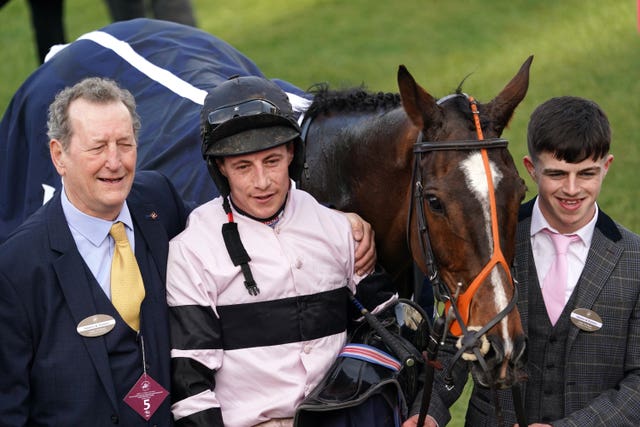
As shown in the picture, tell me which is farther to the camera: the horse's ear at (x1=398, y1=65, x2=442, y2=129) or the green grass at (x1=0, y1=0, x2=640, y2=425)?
the green grass at (x1=0, y1=0, x2=640, y2=425)

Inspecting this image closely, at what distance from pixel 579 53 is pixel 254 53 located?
155 inches

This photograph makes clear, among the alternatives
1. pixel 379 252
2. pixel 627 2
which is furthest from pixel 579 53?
pixel 379 252

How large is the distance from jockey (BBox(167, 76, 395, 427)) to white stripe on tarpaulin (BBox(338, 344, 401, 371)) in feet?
0.22

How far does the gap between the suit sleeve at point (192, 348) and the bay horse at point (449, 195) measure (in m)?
0.75

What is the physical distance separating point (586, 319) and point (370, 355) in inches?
27.9

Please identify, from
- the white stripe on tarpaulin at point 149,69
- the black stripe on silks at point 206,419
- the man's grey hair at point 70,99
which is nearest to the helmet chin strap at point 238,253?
the black stripe on silks at point 206,419

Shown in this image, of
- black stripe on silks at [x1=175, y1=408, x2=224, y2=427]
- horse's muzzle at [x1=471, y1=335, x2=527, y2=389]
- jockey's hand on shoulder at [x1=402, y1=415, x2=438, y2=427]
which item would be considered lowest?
jockey's hand on shoulder at [x1=402, y1=415, x2=438, y2=427]

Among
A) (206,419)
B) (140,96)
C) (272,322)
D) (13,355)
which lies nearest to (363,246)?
(272,322)

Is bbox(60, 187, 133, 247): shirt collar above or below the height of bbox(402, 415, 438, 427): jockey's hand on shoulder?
above

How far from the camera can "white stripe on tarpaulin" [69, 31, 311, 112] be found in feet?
16.1

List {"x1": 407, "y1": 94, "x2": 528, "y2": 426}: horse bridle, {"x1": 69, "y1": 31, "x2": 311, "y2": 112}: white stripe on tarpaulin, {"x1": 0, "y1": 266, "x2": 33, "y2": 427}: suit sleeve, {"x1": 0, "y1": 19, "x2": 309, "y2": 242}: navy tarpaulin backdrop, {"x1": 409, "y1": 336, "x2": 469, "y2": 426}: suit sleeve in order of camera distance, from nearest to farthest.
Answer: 1. {"x1": 0, "y1": 266, "x2": 33, "y2": 427}: suit sleeve
2. {"x1": 407, "y1": 94, "x2": 528, "y2": 426}: horse bridle
3. {"x1": 409, "y1": 336, "x2": 469, "y2": 426}: suit sleeve
4. {"x1": 0, "y1": 19, "x2": 309, "y2": 242}: navy tarpaulin backdrop
5. {"x1": 69, "y1": 31, "x2": 311, "y2": 112}: white stripe on tarpaulin

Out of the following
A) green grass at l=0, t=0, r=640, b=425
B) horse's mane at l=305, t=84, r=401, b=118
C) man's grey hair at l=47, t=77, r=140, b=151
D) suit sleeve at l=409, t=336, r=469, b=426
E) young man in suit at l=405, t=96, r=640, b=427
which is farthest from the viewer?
green grass at l=0, t=0, r=640, b=425

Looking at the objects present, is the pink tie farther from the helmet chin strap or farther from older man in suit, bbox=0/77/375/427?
older man in suit, bbox=0/77/375/427

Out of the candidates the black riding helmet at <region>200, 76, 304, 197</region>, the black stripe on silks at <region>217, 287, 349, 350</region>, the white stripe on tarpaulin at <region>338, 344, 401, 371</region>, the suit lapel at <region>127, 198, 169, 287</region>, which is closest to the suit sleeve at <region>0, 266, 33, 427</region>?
the suit lapel at <region>127, 198, 169, 287</region>
